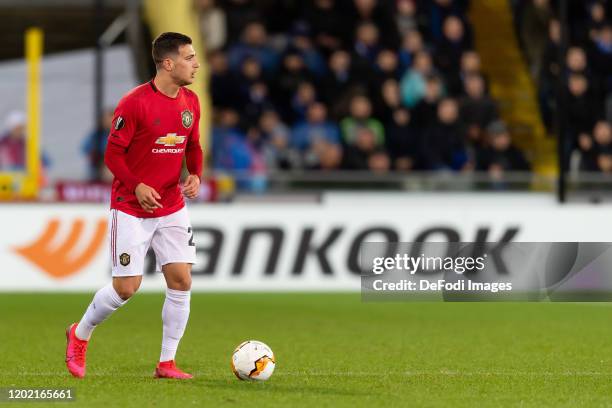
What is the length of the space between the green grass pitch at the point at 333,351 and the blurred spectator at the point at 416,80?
15.4 ft

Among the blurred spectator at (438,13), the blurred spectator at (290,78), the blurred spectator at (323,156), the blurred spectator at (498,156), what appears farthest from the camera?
the blurred spectator at (438,13)

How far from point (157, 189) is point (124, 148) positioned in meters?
0.31

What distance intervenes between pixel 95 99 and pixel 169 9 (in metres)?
1.59

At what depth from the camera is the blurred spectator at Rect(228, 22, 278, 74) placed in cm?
1902

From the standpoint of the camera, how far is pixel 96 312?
26.9 feet

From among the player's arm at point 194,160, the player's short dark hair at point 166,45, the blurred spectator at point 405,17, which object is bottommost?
the player's arm at point 194,160

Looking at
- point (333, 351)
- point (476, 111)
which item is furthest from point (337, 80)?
point (333, 351)

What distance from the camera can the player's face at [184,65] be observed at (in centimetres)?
796

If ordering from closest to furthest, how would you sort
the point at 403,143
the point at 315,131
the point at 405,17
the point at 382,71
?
the point at 315,131 < the point at 403,143 < the point at 382,71 < the point at 405,17

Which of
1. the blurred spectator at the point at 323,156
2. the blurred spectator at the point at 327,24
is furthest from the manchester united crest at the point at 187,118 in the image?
the blurred spectator at the point at 327,24

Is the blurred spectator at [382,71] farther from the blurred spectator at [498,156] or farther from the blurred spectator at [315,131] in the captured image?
the blurred spectator at [498,156]

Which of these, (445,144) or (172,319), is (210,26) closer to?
(445,144)

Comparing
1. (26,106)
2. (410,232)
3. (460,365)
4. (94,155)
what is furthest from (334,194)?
(460,365)

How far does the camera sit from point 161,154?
26.5ft
